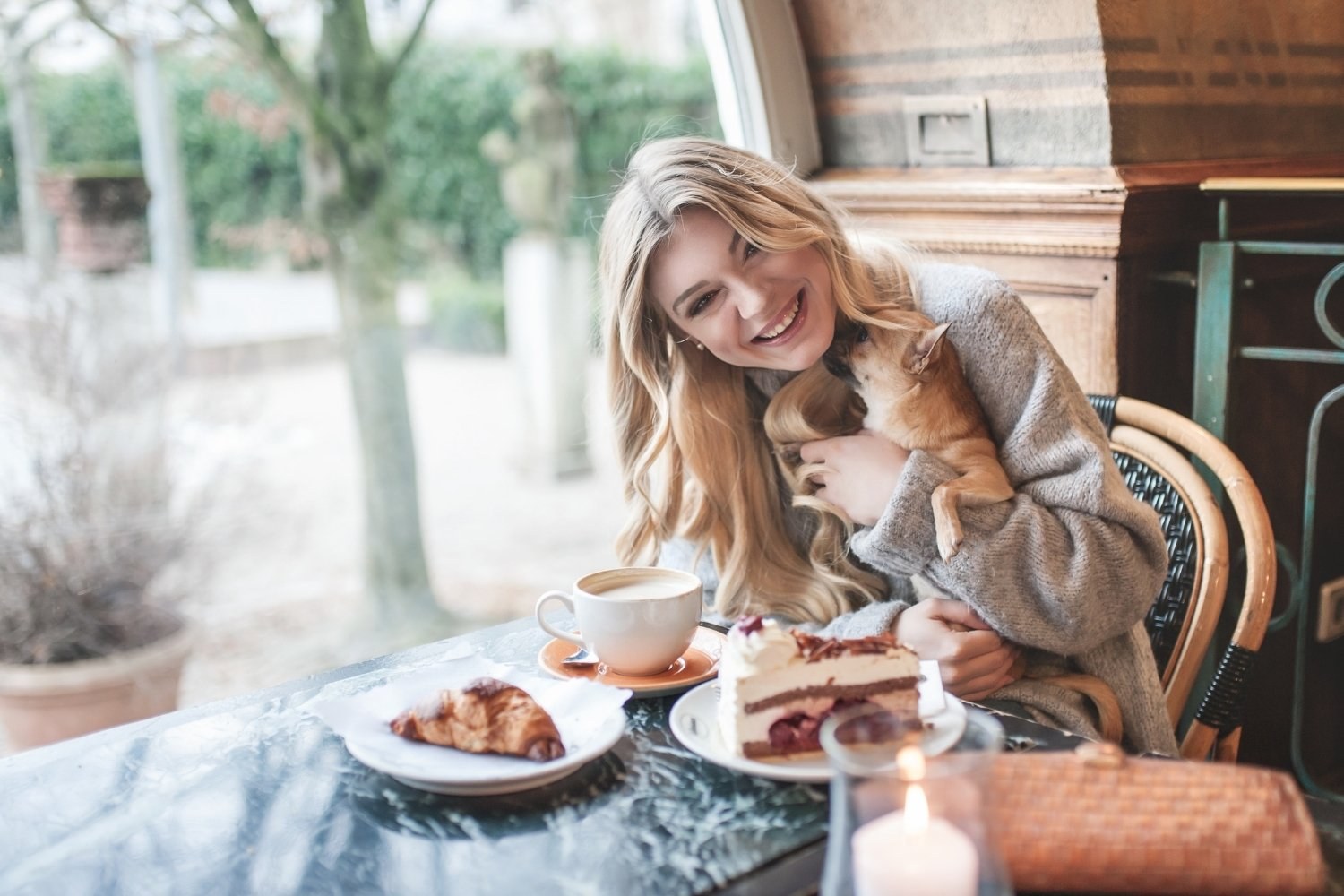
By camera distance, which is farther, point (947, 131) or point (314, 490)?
point (314, 490)

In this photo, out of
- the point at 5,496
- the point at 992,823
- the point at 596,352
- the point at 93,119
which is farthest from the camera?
the point at 93,119

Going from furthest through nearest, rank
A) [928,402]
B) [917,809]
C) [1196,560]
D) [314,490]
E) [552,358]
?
[552,358]
[314,490]
[1196,560]
[928,402]
[917,809]

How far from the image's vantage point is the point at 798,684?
1.06 m

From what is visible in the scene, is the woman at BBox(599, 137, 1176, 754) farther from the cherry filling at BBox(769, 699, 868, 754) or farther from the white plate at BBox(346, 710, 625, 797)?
the white plate at BBox(346, 710, 625, 797)

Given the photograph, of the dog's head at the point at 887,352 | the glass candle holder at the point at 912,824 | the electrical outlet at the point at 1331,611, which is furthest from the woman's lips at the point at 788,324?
the electrical outlet at the point at 1331,611

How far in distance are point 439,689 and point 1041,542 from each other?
0.74m

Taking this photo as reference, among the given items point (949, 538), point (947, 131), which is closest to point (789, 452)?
point (949, 538)

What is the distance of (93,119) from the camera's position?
16.8ft

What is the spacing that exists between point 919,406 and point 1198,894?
2.70 feet

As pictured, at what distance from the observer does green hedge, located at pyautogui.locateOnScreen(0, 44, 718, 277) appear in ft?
20.8

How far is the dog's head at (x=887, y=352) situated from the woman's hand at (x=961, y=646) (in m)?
0.29

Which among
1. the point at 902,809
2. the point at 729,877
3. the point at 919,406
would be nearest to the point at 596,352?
the point at 919,406

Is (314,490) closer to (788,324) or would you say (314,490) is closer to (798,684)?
(788,324)

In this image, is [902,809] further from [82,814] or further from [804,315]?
[804,315]
